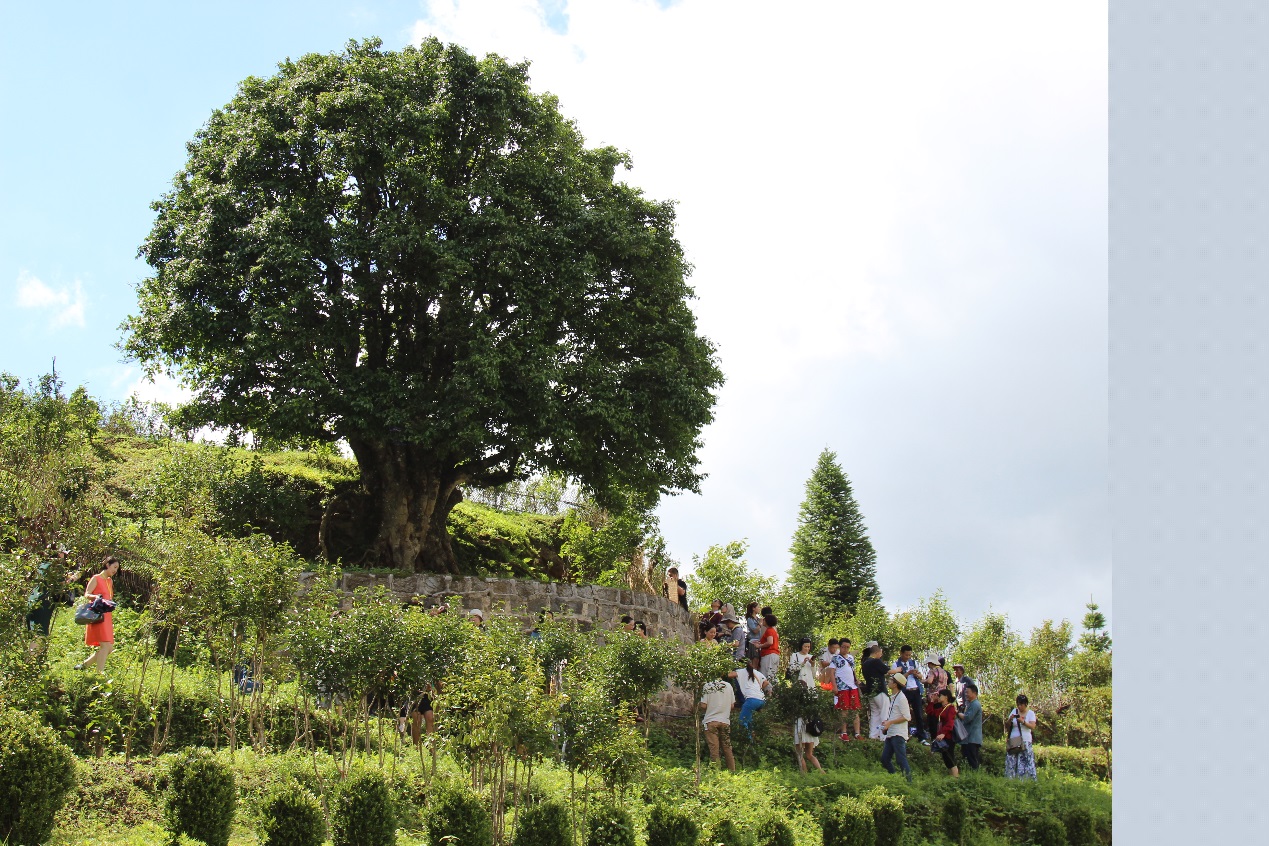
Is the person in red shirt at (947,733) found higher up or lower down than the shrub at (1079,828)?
higher up

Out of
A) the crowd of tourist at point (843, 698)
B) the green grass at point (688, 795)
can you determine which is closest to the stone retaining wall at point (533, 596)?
the crowd of tourist at point (843, 698)

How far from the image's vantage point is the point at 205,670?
13.5 m

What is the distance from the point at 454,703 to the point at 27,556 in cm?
825

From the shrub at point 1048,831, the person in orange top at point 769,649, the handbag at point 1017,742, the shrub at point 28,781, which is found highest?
the person in orange top at point 769,649

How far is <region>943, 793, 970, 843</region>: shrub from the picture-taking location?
1377 cm

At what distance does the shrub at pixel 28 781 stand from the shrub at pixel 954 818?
36.7ft

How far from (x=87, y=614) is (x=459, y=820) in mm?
6341

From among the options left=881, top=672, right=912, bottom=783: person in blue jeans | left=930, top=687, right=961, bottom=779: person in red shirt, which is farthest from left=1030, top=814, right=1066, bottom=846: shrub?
left=930, top=687, right=961, bottom=779: person in red shirt

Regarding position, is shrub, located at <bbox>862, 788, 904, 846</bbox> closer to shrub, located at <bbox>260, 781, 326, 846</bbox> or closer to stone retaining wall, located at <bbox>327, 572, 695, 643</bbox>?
stone retaining wall, located at <bbox>327, 572, 695, 643</bbox>

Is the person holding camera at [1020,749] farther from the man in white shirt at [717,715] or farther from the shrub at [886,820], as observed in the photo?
the shrub at [886,820]

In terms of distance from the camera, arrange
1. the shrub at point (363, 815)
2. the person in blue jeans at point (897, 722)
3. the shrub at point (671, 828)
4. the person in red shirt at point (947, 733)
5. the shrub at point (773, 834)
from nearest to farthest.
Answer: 1. the shrub at point (363, 815)
2. the shrub at point (671, 828)
3. the shrub at point (773, 834)
4. the person in blue jeans at point (897, 722)
5. the person in red shirt at point (947, 733)

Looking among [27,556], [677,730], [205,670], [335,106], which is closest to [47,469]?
[27,556]

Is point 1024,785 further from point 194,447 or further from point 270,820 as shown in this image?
point 194,447

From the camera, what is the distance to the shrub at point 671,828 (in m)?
10.6
